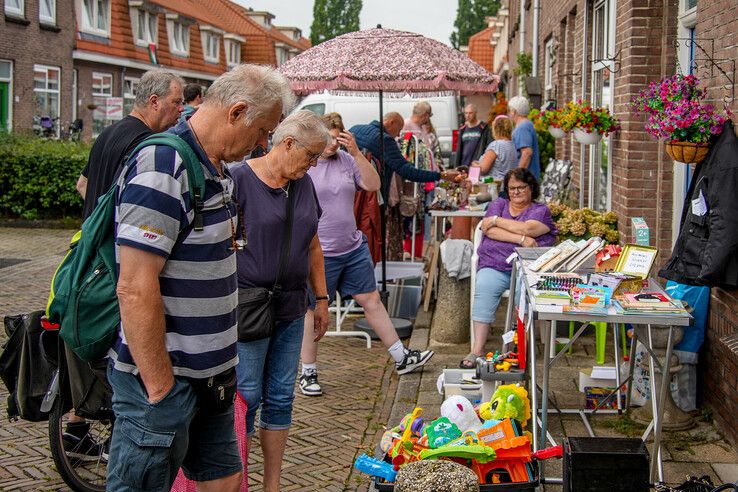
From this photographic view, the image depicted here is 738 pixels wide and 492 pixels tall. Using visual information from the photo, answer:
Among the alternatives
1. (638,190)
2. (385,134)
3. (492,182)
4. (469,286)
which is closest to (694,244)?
(638,190)

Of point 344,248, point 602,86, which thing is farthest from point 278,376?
point 602,86

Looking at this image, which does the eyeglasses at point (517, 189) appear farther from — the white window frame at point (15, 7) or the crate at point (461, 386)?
the white window frame at point (15, 7)

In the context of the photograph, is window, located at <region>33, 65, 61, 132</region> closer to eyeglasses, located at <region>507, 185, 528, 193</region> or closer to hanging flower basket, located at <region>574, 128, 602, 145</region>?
hanging flower basket, located at <region>574, 128, 602, 145</region>

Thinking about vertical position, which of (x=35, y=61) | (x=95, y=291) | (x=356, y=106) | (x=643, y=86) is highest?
(x=35, y=61)

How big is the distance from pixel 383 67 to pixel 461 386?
3.86 meters

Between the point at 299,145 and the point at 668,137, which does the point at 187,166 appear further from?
the point at 668,137

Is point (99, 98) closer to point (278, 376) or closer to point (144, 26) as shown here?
point (144, 26)

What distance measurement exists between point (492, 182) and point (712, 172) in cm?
549

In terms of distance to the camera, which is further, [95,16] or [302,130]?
[95,16]

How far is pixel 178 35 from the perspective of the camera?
40.4 metres

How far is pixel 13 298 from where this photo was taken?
9.87m

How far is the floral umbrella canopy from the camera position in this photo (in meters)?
8.95

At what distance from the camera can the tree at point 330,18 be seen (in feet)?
254

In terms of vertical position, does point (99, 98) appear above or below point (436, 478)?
above
